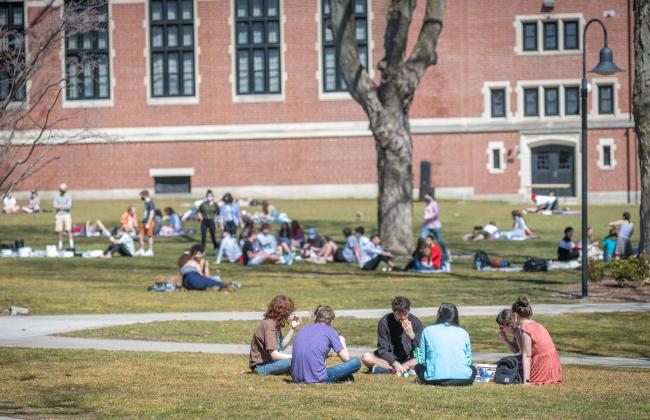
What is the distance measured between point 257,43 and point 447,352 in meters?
36.4

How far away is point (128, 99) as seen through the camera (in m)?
42.2

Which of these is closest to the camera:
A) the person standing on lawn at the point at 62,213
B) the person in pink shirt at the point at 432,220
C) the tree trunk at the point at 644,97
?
the tree trunk at the point at 644,97

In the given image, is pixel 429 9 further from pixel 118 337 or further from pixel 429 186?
pixel 429 186

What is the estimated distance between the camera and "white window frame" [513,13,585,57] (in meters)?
41.2

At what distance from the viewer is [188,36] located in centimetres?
4228

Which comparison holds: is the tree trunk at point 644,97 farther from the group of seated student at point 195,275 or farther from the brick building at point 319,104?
the brick building at point 319,104

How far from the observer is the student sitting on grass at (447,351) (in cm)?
757

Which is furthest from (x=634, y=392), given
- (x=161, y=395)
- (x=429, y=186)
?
(x=429, y=186)

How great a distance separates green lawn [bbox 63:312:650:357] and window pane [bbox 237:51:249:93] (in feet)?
102

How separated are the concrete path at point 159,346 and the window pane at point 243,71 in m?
32.4

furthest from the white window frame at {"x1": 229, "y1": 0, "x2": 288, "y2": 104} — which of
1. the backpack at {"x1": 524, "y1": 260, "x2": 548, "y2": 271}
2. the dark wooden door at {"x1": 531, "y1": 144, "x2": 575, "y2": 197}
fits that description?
the backpack at {"x1": 524, "y1": 260, "x2": 548, "y2": 271}

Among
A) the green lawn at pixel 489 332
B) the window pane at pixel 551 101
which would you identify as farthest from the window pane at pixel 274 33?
the green lawn at pixel 489 332

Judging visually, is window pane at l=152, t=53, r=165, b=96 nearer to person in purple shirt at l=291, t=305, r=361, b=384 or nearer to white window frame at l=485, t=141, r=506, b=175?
white window frame at l=485, t=141, r=506, b=175

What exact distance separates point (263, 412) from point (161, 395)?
1.26 m
